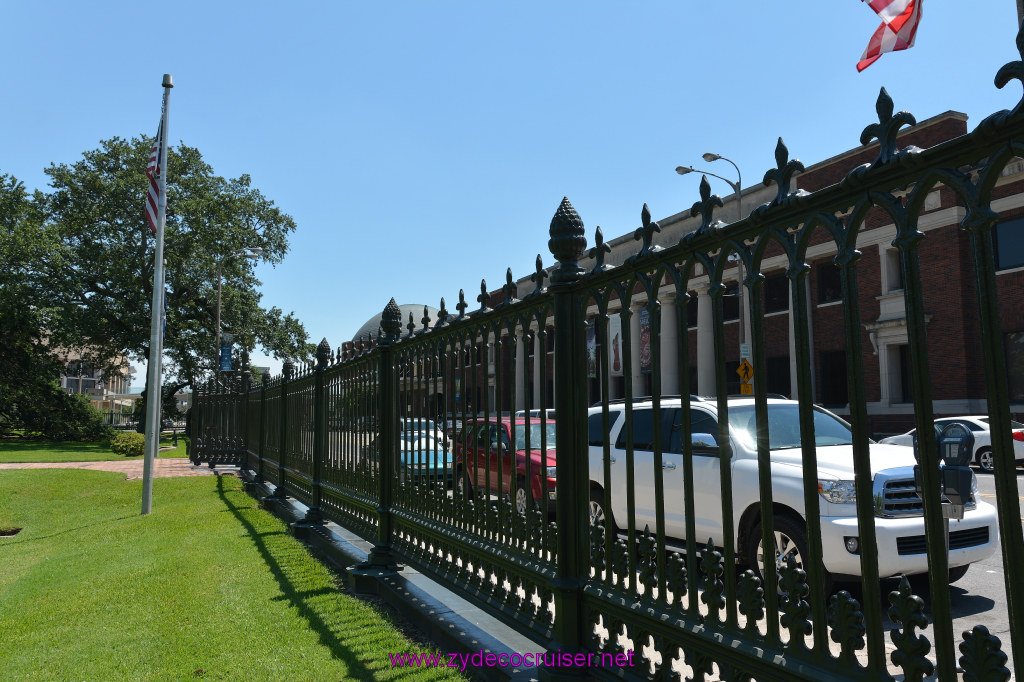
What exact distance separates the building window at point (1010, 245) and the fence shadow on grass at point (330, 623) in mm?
15305

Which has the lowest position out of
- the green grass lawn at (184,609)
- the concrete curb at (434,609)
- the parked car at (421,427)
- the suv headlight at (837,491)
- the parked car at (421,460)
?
the green grass lawn at (184,609)

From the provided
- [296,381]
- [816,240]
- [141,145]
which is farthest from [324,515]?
[141,145]

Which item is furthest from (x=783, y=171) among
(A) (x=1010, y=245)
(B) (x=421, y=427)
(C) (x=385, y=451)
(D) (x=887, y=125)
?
(A) (x=1010, y=245)

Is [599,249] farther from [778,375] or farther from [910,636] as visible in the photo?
[778,375]

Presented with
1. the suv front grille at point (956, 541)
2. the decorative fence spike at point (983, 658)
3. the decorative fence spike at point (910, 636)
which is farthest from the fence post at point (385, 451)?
the decorative fence spike at point (983, 658)

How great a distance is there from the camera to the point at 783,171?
2.46 metres

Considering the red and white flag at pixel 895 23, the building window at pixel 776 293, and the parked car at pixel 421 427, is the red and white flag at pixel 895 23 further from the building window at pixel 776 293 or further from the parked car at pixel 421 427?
the parked car at pixel 421 427

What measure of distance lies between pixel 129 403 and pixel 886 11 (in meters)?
154

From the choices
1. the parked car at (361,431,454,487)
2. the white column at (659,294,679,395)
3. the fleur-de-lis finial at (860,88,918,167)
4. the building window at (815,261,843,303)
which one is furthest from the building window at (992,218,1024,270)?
the fleur-de-lis finial at (860,88,918,167)

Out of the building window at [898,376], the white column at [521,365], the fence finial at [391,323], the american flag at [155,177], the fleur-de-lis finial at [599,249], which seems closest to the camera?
the fleur-de-lis finial at [599,249]

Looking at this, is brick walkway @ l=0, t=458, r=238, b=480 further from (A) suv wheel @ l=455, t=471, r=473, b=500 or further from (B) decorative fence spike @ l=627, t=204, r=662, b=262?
(B) decorative fence spike @ l=627, t=204, r=662, b=262

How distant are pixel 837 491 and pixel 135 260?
40.2 meters

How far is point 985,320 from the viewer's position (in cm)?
190

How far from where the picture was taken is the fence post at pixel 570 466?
12.1ft
